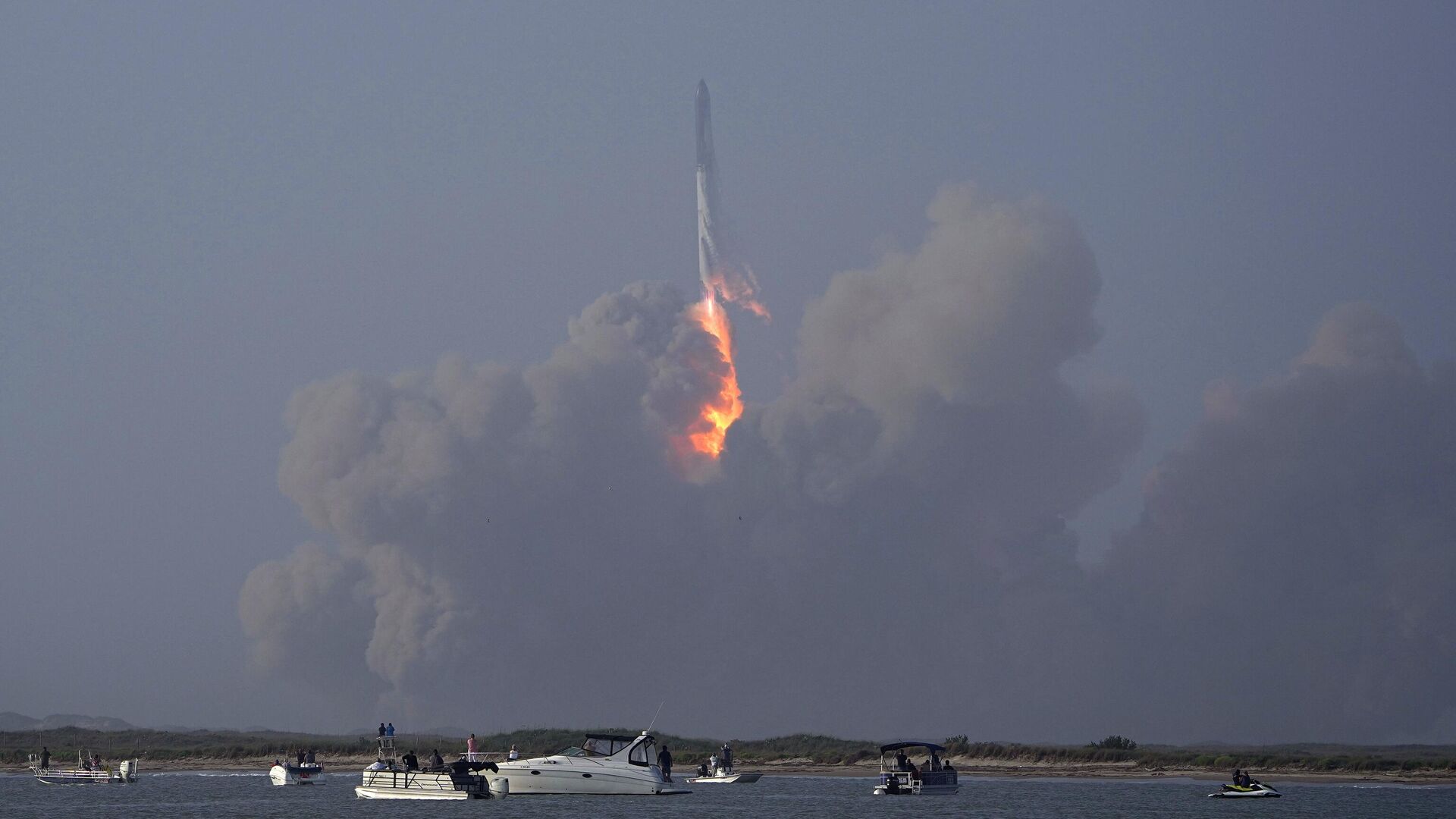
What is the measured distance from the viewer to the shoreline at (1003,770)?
11862 cm

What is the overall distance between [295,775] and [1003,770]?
162ft

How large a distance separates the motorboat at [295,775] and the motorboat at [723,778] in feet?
83.0

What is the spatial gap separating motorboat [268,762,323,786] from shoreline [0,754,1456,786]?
12.2 meters

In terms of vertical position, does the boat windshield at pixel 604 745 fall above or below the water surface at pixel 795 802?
above

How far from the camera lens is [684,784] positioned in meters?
112

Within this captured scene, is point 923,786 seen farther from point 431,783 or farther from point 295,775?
point 295,775

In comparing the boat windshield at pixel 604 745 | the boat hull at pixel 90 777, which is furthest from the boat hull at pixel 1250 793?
the boat hull at pixel 90 777

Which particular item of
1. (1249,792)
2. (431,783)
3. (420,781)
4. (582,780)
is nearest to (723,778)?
(582,780)

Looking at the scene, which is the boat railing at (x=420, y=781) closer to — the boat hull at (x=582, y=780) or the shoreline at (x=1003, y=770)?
the boat hull at (x=582, y=780)

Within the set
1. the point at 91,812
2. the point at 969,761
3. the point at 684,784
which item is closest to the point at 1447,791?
the point at 969,761

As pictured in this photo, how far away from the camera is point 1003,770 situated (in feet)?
413

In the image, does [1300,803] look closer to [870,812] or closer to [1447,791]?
[1447,791]

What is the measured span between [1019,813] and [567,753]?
26.2 metres

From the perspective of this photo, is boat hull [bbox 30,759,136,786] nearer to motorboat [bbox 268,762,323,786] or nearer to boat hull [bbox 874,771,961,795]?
motorboat [bbox 268,762,323,786]
